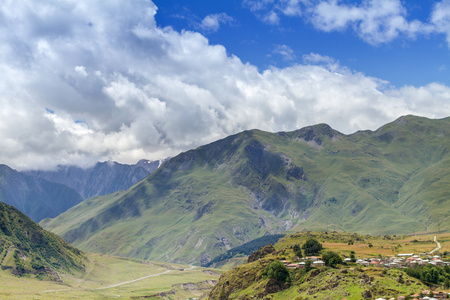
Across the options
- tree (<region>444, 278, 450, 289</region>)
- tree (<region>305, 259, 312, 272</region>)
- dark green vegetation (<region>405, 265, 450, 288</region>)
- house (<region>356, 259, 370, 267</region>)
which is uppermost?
tree (<region>305, 259, 312, 272</region>)

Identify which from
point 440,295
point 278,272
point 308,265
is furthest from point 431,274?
point 278,272

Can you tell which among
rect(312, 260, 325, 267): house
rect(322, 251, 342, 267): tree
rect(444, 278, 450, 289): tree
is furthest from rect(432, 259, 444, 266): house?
rect(312, 260, 325, 267): house

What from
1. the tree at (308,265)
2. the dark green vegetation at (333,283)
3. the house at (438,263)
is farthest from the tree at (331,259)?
the house at (438,263)

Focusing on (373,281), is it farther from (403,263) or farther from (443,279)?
(403,263)

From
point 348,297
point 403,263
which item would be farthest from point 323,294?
point 403,263

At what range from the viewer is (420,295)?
14100 centimetres

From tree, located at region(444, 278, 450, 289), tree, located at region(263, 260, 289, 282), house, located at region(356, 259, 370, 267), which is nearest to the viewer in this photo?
tree, located at region(444, 278, 450, 289)

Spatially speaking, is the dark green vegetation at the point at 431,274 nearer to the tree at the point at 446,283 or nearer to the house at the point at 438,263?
the tree at the point at 446,283

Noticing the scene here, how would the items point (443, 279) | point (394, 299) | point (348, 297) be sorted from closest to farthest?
point (394, 299), point (348, 297), point (443, 279)

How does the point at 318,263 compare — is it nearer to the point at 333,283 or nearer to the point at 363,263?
the point at 333,283

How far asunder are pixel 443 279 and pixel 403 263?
1133 inches

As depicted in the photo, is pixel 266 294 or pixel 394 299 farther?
pixel 266 294

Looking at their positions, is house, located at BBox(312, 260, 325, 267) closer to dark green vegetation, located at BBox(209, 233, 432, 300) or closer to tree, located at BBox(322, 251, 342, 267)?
tree, located at BBox(322, 251, 342, 267)

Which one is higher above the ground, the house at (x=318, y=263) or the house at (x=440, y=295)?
the house at (x=318, y=263)
